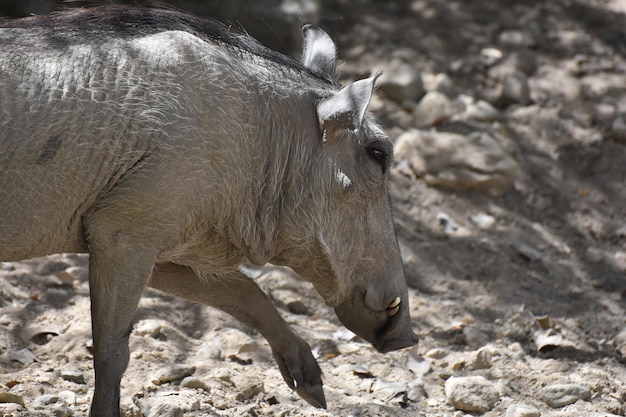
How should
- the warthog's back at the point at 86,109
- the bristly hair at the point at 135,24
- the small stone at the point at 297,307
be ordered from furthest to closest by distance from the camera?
the small stone at the point at 297,307 < the bristly hair at the point at 135,24 < the warthog's back at the point at 86,109

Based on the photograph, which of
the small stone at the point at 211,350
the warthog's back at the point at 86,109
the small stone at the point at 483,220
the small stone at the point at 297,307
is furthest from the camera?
the small stone at the point at 483,220

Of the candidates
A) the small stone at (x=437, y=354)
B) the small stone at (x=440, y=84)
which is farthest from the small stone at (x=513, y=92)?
the small stone at (x=437, y=354)

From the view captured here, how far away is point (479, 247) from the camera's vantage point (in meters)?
6.44

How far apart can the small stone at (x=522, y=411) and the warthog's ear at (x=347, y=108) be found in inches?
57.6

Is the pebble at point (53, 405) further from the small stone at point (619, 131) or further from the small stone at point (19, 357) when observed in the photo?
the small stone at point (619, 131)

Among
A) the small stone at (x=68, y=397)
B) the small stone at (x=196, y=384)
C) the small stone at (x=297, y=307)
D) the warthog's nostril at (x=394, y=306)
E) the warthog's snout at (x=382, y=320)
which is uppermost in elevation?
the warthog's nostril at (x=394, y=306)

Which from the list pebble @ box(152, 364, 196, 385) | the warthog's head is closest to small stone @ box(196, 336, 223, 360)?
pebble @ box(152, 364, 196, 385)

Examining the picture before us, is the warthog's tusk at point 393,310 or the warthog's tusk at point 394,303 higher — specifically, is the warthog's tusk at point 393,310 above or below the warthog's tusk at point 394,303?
below

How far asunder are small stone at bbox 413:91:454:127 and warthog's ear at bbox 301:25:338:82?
9.17 feet

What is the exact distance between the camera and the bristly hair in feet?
12.6

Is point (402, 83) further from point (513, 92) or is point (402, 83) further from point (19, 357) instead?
point (19, 357)

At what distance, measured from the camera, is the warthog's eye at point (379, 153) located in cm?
415

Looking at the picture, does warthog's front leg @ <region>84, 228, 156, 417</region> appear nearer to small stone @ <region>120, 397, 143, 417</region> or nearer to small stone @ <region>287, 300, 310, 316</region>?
small stone @ <region>120, 397, 143, 417</region>

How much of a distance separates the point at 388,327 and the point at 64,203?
1.54 meters
